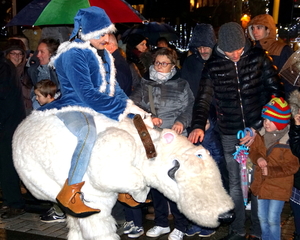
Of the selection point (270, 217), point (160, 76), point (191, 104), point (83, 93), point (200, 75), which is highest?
point (83, 93)

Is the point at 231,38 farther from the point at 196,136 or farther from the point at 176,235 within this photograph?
the point at 176,235

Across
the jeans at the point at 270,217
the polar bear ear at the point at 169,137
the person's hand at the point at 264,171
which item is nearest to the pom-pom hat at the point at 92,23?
the polar bear ear at the point at 169,137

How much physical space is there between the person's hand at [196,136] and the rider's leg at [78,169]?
1.14 m

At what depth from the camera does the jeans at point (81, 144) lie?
3658mm

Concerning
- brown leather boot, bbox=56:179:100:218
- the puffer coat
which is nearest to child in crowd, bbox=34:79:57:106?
the puffer coat

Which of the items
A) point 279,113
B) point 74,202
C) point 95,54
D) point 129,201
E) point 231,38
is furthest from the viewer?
point 231,38

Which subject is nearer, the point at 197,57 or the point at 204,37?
the point at 204,37

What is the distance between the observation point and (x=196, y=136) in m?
4.50

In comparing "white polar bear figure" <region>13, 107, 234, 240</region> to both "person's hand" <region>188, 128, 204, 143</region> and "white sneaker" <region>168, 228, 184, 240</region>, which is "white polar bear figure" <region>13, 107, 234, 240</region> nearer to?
"person's hand" <region>188, 128, 204, 143</region>

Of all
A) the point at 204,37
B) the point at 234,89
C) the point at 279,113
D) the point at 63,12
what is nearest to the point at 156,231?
the point at 234,89

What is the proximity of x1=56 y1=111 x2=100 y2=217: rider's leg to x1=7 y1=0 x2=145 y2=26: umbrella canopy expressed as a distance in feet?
7.30

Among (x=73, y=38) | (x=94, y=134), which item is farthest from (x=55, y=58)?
(x=94, y=134)

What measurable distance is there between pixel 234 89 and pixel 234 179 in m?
1.01

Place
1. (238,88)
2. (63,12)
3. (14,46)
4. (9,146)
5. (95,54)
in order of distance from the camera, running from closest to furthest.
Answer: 1. (95,54)
2. (238,88)
3. (63,12)
4. (9,146)
5. (14,46)
